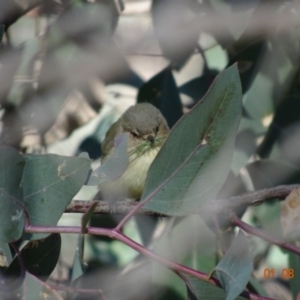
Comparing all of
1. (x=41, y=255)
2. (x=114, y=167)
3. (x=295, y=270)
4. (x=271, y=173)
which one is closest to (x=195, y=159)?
(x=114, y=167)

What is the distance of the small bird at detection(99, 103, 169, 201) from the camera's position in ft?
7.31

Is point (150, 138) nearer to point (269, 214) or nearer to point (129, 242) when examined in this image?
point (269, 214)

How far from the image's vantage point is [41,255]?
4.03ft

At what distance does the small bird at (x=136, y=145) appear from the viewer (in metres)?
2.23

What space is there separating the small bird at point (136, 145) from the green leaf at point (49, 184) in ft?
3.27

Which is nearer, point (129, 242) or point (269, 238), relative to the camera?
point (129, 242)

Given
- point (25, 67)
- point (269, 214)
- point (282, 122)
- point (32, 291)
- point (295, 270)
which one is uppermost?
point (32, 291)

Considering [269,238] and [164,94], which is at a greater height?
[269,238]

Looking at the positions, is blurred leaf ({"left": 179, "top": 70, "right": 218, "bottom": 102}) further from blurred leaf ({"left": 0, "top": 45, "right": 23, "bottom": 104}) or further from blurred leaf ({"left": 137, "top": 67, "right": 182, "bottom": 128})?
blurred leaf ({"left": 0, "top": 45, "right": 23, "bottom": 104})

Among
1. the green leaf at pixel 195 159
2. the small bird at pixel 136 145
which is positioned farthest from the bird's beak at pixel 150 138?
the green leaf at pixel 195 159

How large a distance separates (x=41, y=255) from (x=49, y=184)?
0.62 ft

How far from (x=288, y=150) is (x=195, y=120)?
113cm

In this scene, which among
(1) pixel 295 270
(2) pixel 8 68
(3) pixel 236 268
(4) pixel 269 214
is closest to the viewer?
(3) pixel 236 268

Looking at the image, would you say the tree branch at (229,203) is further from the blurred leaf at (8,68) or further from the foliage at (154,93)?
the blurred leaf at (8,68)
